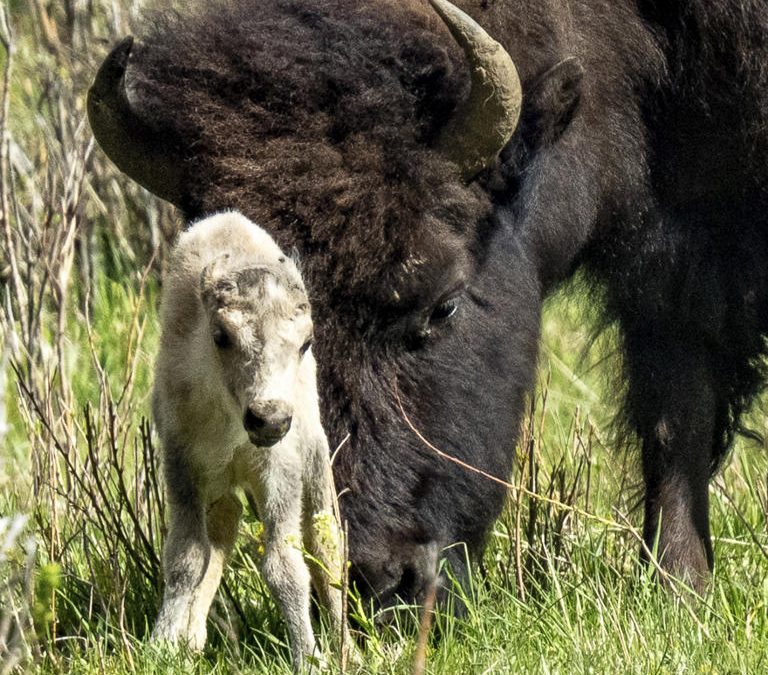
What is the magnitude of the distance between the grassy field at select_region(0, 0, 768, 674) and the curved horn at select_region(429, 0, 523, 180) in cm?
98

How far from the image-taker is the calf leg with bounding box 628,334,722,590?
546 centimetres

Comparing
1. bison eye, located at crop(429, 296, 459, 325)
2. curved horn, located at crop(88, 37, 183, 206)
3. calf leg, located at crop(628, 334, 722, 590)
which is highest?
curved horn, located at crop(88, 37, 183, 206)

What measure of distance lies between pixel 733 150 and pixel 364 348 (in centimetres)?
177

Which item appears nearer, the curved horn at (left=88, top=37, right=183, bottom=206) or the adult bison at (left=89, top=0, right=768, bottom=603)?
the adult bison at (left=89, top=0, right=768, bottom=603)

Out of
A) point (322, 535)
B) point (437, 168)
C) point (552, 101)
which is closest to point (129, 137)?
point (437, 168)

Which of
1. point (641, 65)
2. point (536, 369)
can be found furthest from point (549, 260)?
point (641, 65)

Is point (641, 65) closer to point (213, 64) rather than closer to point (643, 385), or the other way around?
point (643, 385)

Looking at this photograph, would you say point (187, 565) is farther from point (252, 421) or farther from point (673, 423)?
point (673, 423)

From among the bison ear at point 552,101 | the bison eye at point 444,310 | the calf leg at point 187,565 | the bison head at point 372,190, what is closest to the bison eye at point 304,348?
the calf leg at point 187,565

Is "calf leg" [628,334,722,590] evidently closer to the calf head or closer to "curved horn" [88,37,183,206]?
"curved horn" [88,37,183,206]

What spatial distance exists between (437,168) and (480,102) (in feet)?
0.72

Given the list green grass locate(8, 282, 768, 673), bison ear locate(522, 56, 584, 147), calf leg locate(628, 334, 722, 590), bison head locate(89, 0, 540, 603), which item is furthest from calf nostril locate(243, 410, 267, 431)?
calf leg locate(628, 334, 722, 590)

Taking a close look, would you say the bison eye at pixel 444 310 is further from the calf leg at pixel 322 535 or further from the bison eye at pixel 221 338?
the bison eye at pixel 221 338

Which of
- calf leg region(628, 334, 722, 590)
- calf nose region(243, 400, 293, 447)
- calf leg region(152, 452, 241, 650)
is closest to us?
calf nose region(243, 400, 293, 447)
